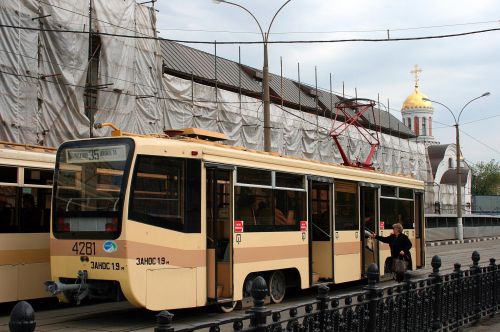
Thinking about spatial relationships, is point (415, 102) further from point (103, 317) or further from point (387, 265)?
point (103, 317)

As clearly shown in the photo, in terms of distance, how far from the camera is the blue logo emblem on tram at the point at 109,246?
941 centimetres

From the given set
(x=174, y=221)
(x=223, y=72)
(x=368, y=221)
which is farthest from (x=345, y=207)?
(x=223, y=72)

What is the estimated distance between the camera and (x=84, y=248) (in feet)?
32.1

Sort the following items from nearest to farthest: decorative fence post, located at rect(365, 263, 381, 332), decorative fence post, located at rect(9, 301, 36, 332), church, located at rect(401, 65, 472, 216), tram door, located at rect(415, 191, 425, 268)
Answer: decorative fence post, located at rect(9, 301, 36, 332) → decorative fence post, located at rect(365, 263, 381, 332) → tram door, located at rect(415, 191, 425, 268) → church, located at rect(401, 65, 472, 216)

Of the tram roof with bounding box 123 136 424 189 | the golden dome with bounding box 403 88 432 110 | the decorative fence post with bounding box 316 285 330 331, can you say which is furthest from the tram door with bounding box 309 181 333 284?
the golden dome with bounding box 403 88 432 110

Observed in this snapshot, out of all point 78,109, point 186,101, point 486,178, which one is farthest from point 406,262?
point 486,178

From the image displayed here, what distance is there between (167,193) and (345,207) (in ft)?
18.3

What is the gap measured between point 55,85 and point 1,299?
43.0ft

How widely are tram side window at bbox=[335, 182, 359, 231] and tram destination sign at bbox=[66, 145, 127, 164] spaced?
576 centimetres

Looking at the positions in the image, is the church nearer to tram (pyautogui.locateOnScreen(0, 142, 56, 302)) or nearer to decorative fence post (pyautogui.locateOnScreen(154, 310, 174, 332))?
tram (pyautogui.locateOnScreen(0, 142, 56, 302))

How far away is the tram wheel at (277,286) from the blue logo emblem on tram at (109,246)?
365 centimetres

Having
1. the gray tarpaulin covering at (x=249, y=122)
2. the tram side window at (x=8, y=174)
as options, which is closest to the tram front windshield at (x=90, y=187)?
the tram side window at (x=8, y=174)

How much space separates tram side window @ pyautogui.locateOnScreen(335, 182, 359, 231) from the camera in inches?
557

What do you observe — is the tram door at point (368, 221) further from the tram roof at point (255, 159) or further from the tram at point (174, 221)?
the tram at point (174, 221)
